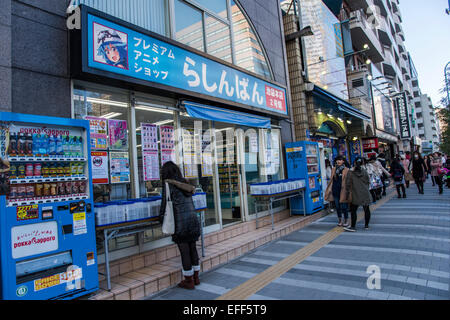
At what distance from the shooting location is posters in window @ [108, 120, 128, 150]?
15.2ft

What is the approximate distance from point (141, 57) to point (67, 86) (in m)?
1.34

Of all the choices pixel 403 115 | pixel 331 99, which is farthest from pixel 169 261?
pixel 403 115

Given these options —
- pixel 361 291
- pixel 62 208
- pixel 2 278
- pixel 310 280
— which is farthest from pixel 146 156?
pixel 361 291

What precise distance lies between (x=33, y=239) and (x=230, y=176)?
210 inches

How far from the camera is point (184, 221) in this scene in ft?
13.0

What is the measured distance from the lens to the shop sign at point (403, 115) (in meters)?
25.3

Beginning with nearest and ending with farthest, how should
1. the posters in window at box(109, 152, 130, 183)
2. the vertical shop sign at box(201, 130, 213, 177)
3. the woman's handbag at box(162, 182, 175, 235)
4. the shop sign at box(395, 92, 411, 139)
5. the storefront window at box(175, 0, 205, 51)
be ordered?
1. the woman's handbag at box(162, 182, 175, 235)
2. the posters in window at box(109, 152, 130, 183)
3. the storefront window at box(175, 0, 205, 51)
4. the vertical shop sign at box(201, 130, 213, 177)
5. the shop sign at box(395, 92, 411, 139)

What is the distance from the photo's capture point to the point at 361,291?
3.50m

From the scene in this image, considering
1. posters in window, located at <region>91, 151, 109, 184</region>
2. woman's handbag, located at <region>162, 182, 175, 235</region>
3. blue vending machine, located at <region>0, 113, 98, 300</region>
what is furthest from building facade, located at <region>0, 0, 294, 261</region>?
woman's handbag, located at <region>162, 182, 175, 235</region>

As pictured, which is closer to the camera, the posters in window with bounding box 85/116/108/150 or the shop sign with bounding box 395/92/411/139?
the posters in window with bounding box 85/116/108/150

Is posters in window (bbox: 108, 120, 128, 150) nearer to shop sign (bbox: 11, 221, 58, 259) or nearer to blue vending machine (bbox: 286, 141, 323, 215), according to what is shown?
shop sign (bbox: 11, 221, 58, 259)

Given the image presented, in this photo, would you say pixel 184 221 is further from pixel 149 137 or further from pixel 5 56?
pixel 5 56

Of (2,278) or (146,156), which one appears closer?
(2,278)

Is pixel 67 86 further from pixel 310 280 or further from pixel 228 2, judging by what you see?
pixel 228 2
